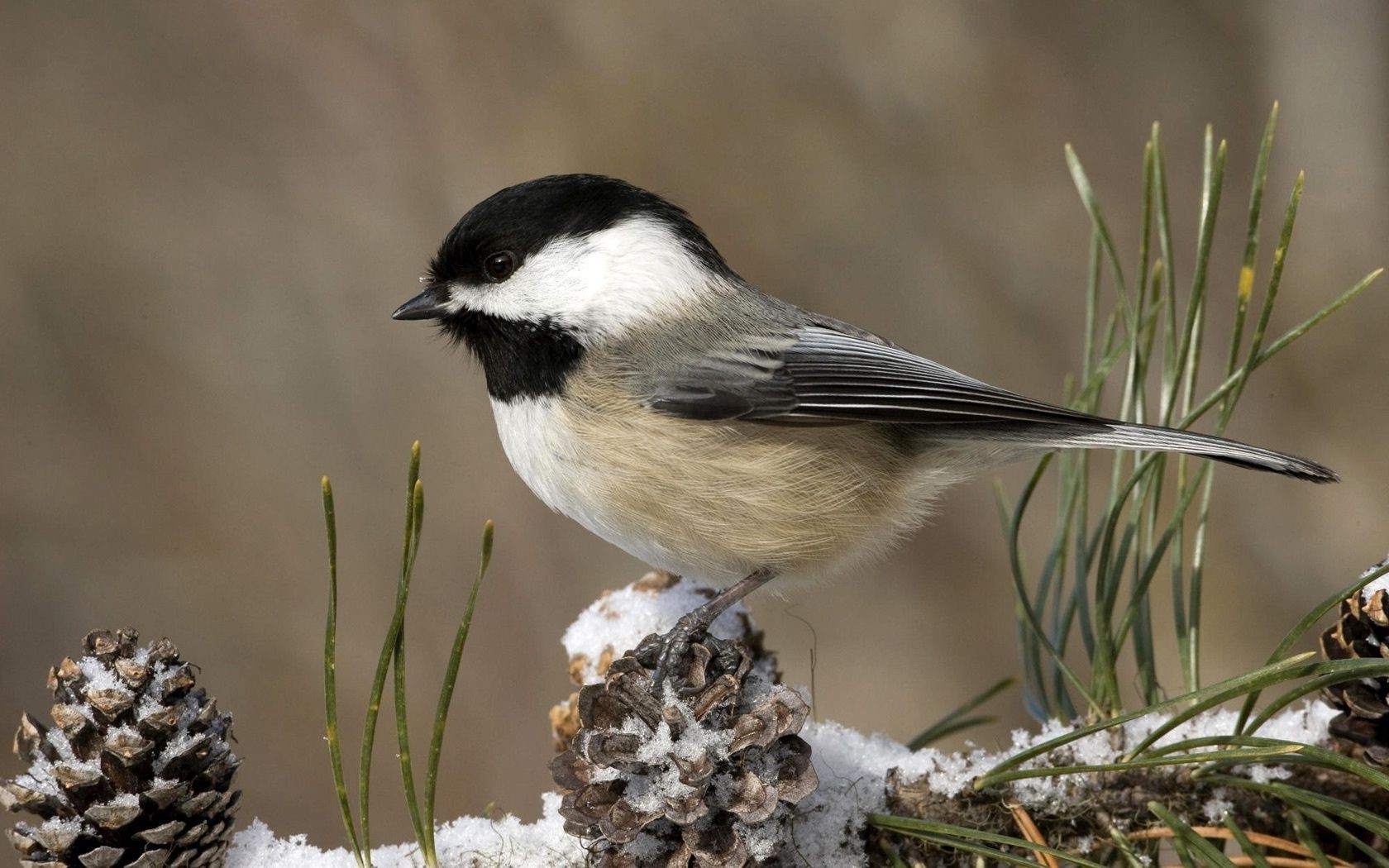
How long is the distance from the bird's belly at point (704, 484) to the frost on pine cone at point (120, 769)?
558 mm

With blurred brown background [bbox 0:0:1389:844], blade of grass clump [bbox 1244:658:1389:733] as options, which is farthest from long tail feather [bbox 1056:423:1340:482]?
blurred brown background [bbox 0:0:1389:844]

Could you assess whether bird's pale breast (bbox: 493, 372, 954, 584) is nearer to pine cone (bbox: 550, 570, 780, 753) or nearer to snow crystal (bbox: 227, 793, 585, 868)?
pine cone (bbox: 550, 570, 780, 753)

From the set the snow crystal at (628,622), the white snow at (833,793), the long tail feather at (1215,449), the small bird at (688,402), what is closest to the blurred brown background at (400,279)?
the small bird at (688,402)

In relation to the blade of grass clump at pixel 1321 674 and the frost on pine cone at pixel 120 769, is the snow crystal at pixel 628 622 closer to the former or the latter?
the frost on pine cone at pixel 120 769

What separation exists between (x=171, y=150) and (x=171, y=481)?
72 cm

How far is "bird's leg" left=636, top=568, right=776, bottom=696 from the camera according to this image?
88cm

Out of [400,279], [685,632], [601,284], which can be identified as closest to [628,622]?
[685,632]

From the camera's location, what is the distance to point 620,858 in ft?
2.61

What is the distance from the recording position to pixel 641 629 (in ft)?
3.76

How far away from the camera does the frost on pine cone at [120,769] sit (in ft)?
2.39

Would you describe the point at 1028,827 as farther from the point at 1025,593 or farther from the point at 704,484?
the point at 704,484

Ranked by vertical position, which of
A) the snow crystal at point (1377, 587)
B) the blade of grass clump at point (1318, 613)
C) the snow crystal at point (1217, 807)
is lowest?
the snow crystal at point (1217, 807)

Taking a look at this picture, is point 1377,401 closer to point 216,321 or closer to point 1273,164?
point 1273,164

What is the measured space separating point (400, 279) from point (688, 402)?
121 centimetres
